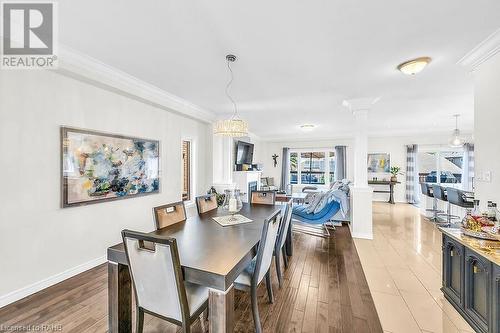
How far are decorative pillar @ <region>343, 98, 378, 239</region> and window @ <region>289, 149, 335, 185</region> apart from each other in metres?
4.34

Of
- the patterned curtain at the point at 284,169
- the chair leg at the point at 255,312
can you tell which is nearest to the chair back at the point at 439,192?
the patterned curtain at the point at 284,169

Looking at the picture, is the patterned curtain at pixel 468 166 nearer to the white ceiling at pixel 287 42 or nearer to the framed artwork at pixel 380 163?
the framed artwork at pixel 380 163

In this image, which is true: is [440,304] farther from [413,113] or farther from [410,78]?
[413,113]

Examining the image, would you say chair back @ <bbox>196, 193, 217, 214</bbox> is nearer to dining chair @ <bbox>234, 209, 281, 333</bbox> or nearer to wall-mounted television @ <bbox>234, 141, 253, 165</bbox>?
dining chair @ <bbox>234, 209, 281, 333</bbox>

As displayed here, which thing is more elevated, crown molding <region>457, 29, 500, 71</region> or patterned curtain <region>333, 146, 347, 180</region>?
crown molding <region>457, 29, 500, 71</region>

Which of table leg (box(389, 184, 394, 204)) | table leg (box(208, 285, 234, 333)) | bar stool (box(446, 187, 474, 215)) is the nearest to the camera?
table leg (box(208, 285, 234, 333))

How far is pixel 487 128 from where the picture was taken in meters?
2.26

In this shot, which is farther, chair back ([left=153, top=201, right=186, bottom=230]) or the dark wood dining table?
chair back ([left=153, top=201, right=186, bottom=230])

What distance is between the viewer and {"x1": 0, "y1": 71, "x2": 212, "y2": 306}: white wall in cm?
217

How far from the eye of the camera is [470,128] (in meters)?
6.66

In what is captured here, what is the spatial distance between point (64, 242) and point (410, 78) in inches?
194

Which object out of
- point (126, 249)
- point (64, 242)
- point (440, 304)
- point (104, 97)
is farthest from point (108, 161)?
point (440, 304)

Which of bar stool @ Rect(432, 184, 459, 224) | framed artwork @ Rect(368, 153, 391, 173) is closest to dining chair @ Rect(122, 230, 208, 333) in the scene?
bar stool @ Rect(432, 184, 459, 224)

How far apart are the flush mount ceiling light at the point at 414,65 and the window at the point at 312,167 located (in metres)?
5.93
